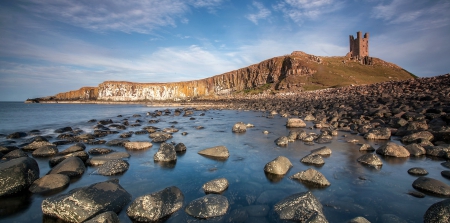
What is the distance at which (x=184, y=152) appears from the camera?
8.84 metres

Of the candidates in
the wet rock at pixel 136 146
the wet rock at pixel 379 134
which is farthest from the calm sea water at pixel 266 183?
the wet rock at pixel 379 134

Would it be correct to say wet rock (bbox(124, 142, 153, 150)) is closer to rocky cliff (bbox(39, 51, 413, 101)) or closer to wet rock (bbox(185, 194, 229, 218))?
wet rock (bbox(185, 194, 229, 218))

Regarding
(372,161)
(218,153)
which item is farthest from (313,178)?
(218,153)

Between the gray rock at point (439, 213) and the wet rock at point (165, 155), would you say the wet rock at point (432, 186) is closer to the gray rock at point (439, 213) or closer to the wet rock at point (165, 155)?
the gray rock at point (439, 213)

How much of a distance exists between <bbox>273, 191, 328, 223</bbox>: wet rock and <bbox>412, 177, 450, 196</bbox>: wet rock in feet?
9.10

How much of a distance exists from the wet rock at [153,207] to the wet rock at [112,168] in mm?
2635

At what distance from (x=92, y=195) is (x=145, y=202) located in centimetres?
111

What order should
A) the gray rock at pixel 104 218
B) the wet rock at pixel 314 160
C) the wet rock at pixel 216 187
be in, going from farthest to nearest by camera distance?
the wet rock at pixel 314 160 < the wet rock at pixel 216 187 < the gray rock at pixel 104 218

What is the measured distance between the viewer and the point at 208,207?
4164 mm

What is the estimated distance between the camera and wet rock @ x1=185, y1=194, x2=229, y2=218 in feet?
13.4

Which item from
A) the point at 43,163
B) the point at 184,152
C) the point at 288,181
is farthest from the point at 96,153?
the point at 288,181

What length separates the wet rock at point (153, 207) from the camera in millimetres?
3996

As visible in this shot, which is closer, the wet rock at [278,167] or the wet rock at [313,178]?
the wet rock at [313,178]

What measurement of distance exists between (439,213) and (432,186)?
5.48 feet
